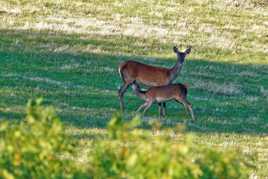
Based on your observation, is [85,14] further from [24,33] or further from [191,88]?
[191,88]

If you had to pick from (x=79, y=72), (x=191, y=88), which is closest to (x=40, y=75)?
(x=79, y=72)

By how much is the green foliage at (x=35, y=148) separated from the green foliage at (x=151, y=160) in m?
0.35

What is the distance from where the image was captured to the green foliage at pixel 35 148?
29.0 feet

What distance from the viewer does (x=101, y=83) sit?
83.7 ft

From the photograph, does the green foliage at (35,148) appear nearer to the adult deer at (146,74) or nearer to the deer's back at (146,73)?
the adult deer at (146,74)

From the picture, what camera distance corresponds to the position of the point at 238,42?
35.9m

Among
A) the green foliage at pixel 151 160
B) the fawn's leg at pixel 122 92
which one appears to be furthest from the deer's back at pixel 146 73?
the green foliage at pixel 151 160

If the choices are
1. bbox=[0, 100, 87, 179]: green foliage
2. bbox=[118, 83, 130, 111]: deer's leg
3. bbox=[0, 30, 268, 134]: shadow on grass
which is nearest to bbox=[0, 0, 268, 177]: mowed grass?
bbox=[0, 30, 268, 134]: shadow on grass

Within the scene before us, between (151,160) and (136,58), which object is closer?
(151,160)

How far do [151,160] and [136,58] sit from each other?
22.1m

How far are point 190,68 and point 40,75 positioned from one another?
5427 mm

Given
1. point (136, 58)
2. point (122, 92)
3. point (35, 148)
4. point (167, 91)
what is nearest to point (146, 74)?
point (122, 92)

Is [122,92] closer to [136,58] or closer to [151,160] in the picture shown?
[136,58]

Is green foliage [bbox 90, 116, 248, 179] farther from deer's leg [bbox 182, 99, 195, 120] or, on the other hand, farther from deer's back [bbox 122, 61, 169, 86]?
deer's back [bbox 122, 61, 169, 86]
